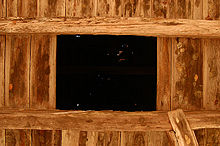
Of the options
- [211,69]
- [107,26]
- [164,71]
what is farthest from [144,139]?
[107,26]

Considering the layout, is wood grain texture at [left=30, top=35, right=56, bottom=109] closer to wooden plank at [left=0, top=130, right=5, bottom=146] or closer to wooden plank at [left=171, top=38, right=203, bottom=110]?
wooden plank at [left=0, top=130, right=5, bottom=146]

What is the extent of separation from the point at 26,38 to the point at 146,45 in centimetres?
212

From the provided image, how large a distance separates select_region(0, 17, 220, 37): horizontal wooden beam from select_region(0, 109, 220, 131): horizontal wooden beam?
2.70 feet

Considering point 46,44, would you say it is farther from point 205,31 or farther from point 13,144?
point 205,31

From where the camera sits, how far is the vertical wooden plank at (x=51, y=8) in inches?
82.9

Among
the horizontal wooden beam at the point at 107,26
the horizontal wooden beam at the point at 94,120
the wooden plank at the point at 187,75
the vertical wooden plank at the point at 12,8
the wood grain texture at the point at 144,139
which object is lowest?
the wood grain texture at the point at 144,139

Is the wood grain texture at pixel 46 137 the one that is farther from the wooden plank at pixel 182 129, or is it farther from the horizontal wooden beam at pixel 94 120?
the wooden plank at pixel 182 129

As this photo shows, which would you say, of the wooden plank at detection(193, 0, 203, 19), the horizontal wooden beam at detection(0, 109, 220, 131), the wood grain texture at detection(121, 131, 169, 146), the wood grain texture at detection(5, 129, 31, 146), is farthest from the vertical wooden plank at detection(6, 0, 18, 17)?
the wooden plank at detection(193, 0, 203, 19)

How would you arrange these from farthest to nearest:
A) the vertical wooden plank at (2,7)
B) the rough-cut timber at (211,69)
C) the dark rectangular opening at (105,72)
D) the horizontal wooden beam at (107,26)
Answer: the dark rectangular opening at (105,72)
the rough-cut timber at (211,69)
the vertical wooden plank at (2,7)
the horizontal wooden beam at (107,26)

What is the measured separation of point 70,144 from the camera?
221 centimetres

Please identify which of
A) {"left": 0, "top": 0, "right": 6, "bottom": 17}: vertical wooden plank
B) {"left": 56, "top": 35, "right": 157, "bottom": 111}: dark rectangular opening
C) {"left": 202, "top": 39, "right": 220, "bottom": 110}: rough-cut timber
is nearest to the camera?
{"left": 0, "top": 0, "right": 6, "bottom": 17}: vertical wooden plank

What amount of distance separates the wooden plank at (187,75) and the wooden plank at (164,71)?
0.06 m

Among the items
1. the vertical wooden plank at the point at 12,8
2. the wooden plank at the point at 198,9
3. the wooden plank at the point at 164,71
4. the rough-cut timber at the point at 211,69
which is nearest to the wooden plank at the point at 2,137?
the vertical wooden plank at the point at 12,8

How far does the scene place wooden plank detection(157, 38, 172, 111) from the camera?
2166mm
